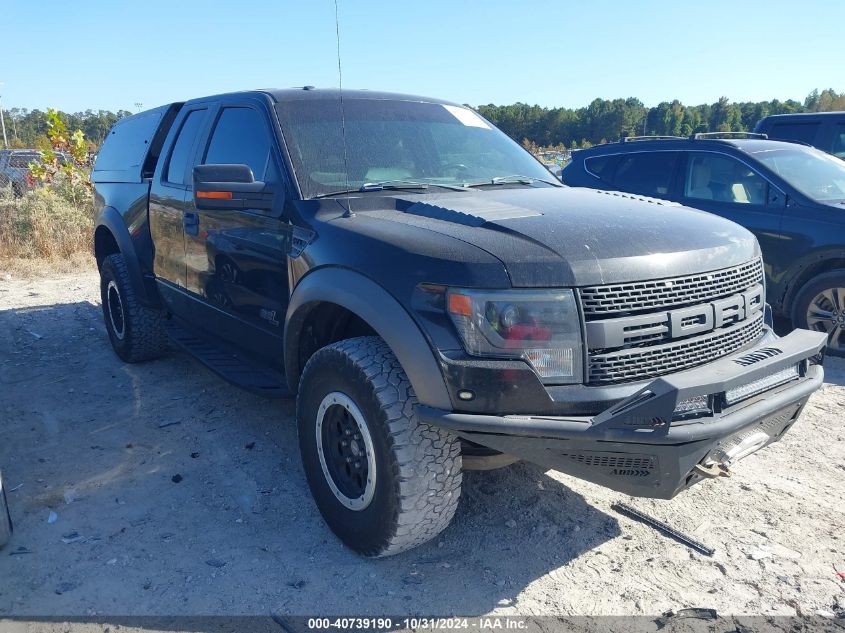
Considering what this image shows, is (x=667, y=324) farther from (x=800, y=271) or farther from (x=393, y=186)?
(x=800, y=271)

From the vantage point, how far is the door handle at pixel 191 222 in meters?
4.12

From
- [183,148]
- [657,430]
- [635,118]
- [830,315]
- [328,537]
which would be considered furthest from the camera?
[635,118]

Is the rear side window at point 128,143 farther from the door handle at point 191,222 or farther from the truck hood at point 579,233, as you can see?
the truck hood at point 579,233

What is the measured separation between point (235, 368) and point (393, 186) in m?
1.47

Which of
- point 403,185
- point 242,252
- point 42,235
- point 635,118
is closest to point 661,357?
point 403,185

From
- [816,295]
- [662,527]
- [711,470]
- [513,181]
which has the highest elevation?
[513,181]

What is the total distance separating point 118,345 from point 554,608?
14.6 feet

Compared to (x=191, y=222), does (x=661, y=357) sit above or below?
below

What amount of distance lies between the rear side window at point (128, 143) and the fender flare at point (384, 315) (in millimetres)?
2854

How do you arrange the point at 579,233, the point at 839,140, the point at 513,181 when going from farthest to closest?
the point at 839,140
the point at 513,181
the point at 579,233

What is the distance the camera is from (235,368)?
3.96 metres

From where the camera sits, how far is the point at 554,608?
260cm

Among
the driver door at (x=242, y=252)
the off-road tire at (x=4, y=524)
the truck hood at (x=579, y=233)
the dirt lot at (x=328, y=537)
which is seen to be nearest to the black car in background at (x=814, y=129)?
the dirt lot at (x=328, y=537)

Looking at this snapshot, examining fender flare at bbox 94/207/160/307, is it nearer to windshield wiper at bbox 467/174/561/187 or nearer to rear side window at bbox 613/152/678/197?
windshield wiper at bbox 467/174/561/187
